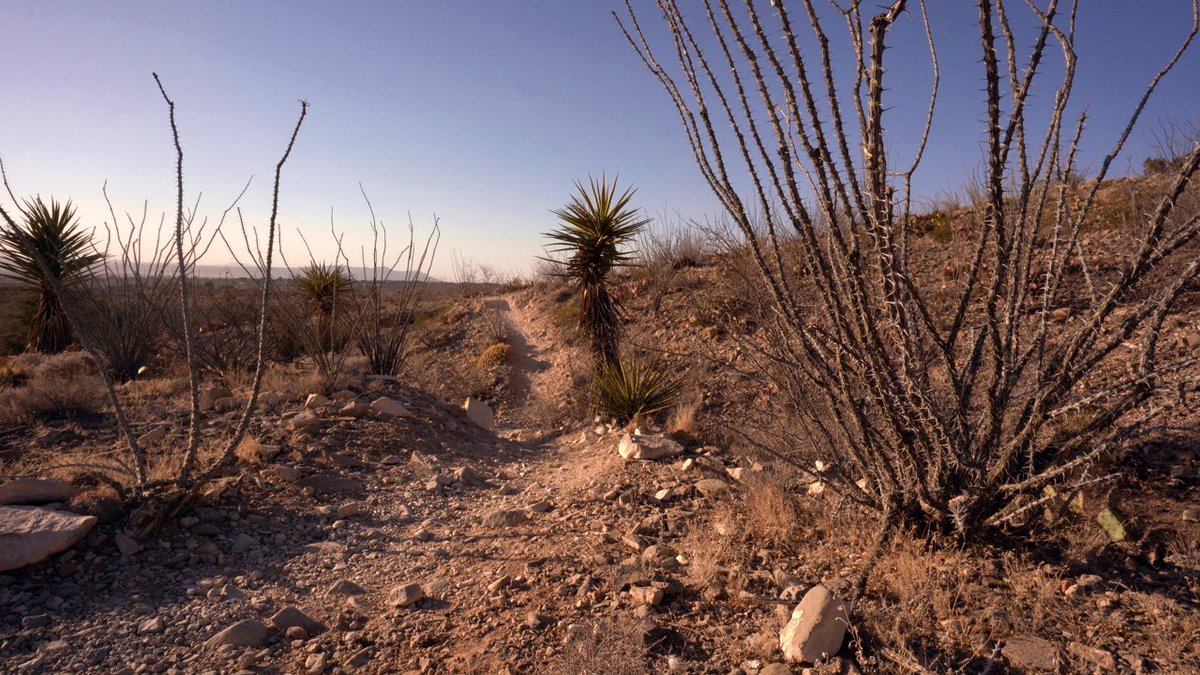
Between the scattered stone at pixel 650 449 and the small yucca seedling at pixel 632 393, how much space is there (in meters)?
1.75

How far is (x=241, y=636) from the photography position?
11.1 feet

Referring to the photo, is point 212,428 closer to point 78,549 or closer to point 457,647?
point 78,549

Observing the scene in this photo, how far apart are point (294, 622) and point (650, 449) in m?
3.34

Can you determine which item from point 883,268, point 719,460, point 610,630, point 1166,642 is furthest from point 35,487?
point 1166,642

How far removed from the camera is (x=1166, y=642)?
286 centimetres

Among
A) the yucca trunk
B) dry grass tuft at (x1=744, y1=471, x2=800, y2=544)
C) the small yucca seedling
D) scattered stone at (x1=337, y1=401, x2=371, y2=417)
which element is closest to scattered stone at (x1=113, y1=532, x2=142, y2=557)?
scattered stone at (x1=337, y1=401, x2=371, y2=417)

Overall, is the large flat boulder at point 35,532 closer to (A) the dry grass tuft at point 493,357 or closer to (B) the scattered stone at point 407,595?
(B) the scattered stone at point 407,595

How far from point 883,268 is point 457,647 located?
8.90 ft

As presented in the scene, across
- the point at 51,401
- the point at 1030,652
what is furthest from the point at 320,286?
the point at 1030,652

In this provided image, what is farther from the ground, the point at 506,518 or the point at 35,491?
the point at 35,491

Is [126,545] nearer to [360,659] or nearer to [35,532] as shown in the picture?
[35,532]

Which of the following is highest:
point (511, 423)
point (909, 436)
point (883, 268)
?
point (883, 268)

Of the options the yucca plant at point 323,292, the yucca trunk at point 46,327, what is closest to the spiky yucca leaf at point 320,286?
the yucca plant at point 323,292

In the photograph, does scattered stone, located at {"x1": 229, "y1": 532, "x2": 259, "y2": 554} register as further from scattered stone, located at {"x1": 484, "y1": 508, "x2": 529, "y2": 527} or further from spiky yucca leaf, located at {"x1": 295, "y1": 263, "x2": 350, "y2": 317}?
spiky yucca leaf, located at {"x1": 295, "y1": 263, "x2": 350, "y2": 317}
